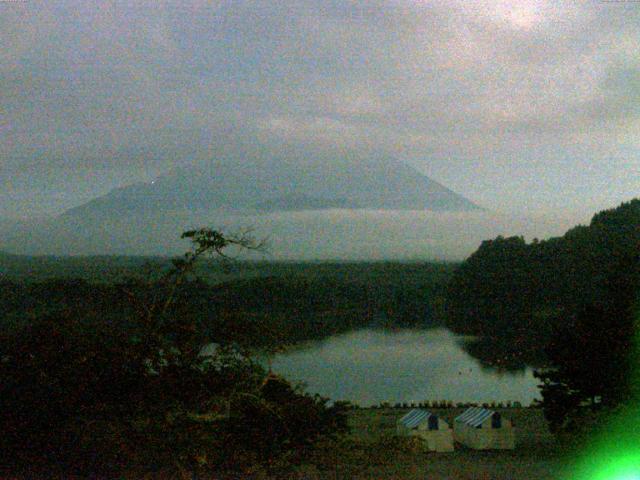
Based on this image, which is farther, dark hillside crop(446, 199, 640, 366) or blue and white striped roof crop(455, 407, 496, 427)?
dark hillside crop(446, 199, 640, 366)

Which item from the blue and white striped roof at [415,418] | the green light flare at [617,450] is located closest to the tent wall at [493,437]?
the blue and white striped roof at [415,418]

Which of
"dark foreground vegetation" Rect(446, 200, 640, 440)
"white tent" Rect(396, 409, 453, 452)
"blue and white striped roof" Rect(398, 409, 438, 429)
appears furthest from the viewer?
"dark foreground vegetation" Rect(446, 200, 640, 440)

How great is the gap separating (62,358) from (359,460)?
101 inches

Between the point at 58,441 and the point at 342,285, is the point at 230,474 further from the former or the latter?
the point at 342,285

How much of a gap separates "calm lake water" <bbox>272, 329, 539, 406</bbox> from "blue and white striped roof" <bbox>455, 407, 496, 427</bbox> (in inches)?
151

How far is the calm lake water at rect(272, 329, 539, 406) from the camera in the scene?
18.2 meters

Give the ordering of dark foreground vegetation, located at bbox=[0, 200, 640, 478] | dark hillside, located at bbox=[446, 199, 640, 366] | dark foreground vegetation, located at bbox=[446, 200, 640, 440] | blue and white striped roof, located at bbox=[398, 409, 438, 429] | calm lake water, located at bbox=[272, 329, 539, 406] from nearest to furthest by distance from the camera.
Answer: dark foreground vegetation, located at bbox=[0, 200, 640, 478], blue and white striped roof, located at bbox=[398, 409, 438, 429], calm lake water, located at bbox=[272, 329, 539, 406], dark foreground vegetation, located at bbox=[446, 200, 640, 440], dark hillside, located at bbox=[446, 199, 640, 366]

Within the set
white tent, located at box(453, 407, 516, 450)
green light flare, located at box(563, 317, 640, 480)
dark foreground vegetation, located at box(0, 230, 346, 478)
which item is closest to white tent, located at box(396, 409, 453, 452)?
white tent, located at box(453, 407, 516, 450)

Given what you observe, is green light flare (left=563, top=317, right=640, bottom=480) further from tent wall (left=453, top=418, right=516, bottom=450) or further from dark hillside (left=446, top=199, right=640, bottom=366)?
dark hillside (left=446, top=199, right=640, bottom=366)

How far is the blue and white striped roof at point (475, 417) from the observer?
10898mm

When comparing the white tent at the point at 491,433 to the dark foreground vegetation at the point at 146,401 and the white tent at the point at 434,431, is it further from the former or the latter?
the dark foreground vegetation at the point at 146,401

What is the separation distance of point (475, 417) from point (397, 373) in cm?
1136

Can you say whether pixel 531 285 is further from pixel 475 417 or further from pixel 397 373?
pixel 475 417

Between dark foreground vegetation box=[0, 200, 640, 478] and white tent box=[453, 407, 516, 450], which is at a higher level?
dark foreground vegetation box=[0, 200, 640, 478]
